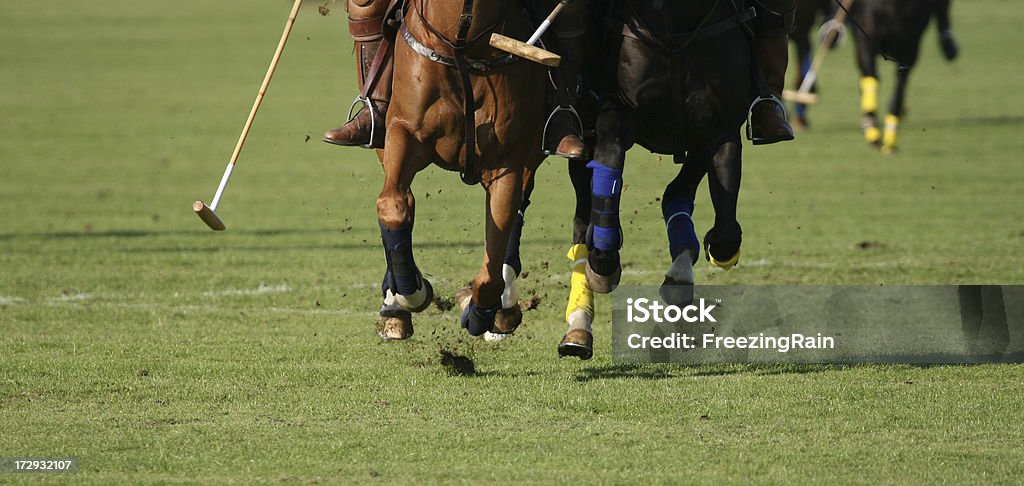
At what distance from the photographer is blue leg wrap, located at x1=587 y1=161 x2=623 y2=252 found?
8.16m

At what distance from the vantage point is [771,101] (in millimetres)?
8414

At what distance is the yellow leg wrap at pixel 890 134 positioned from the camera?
21547 millimetres

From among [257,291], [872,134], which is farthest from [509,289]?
[872,134]

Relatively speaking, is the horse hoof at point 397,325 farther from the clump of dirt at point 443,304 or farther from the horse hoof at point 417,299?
the clump of dirt at point 443,304

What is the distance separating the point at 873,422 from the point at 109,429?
3294 mm

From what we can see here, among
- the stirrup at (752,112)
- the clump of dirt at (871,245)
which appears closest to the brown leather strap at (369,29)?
the stirrup at (752,112)

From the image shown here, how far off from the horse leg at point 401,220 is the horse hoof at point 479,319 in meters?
0.22

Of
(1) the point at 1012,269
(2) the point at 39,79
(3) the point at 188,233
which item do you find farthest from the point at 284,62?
(1) the point at 1012,269

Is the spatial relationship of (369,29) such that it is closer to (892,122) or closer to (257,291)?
(257,291)

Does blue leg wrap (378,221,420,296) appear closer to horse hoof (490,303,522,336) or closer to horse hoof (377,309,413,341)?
horse hoof (377,309,413,341)

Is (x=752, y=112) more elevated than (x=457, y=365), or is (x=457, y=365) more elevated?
(x=752, y=112)

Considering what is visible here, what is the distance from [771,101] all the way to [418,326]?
2.76m

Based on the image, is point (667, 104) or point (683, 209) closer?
point (667, 104)

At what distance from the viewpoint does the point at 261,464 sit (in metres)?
6.46
